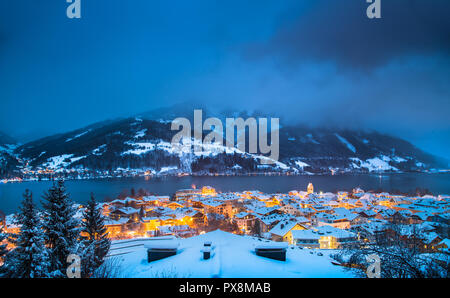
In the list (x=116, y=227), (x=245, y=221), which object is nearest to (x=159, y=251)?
(x=116, y=227)

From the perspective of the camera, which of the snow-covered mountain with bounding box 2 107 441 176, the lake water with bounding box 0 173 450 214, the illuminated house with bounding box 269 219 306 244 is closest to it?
the illuminated house with bounding box 269 219 306 244

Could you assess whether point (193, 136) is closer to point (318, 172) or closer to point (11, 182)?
point (318, 172)

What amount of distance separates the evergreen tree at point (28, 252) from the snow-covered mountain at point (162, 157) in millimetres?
41939

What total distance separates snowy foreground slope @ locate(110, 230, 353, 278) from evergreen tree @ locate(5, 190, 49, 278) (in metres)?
0.96

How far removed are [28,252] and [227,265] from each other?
8.38 feet

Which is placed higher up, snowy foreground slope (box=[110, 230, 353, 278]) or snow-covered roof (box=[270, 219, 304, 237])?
snowy foreground slope (box=[110, 230, 353, 278])

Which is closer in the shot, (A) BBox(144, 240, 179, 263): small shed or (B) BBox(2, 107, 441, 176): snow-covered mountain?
(A) BBox(144, 240, 179, 263): small shed

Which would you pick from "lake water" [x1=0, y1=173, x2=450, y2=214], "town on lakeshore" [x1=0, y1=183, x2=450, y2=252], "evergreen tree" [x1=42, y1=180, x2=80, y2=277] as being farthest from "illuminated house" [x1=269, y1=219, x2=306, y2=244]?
"lake water" [x1=0, y1=173, x2=450, y2=214]

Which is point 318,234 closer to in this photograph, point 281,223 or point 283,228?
point 283,228

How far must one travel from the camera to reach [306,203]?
21.5 m

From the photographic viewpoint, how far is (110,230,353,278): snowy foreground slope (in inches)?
91.6

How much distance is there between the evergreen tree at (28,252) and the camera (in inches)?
108

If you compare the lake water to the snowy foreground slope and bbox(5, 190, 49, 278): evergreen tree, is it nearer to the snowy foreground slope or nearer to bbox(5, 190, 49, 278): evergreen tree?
bbox(5, 190, 49, 278): evergreen tree
